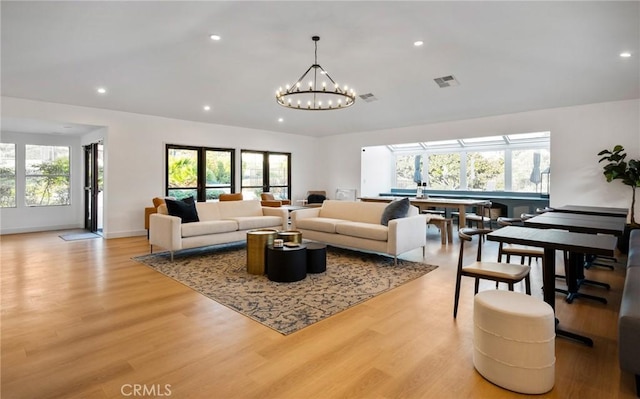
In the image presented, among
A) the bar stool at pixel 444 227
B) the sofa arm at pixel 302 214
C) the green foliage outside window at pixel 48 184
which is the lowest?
the bar stool at pixel 444 227

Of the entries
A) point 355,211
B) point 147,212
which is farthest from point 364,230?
point 147,212

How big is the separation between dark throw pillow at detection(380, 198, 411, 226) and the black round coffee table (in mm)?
1601

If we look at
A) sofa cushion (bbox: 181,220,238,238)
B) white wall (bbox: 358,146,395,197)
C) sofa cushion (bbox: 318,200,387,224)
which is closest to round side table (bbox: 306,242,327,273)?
sofa cushion (bbox: 318,200,387,224)

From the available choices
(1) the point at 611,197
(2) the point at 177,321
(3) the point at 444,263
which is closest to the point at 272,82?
(3) the point at 444,263

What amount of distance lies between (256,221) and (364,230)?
2.06 meters

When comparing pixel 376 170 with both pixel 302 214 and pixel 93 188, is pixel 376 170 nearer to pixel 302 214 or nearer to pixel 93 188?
pixel 302 214

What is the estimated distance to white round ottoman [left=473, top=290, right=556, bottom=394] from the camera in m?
1.90

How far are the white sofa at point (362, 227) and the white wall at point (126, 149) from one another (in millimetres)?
3601

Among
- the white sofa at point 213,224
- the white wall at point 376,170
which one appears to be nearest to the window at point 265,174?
the white wall at point 376,170

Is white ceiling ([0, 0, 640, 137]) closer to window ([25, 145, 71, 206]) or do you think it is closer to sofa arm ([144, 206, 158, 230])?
sofa arm ([144, 206, 158, 230])

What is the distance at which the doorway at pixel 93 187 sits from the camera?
749 cm

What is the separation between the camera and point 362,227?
4.95 meters

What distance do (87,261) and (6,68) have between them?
2.98 metres

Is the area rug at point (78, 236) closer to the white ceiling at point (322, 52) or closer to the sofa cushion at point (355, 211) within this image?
the white ceiling at point (322, 52)
